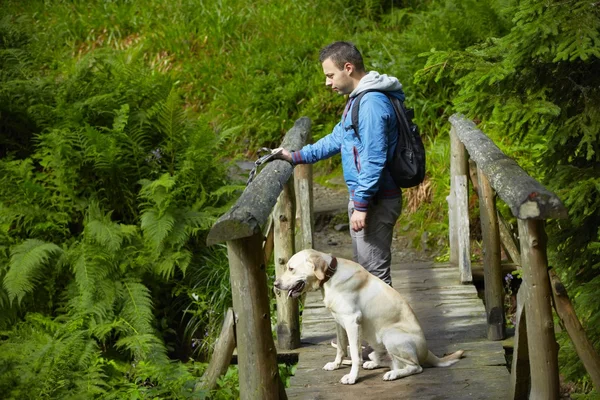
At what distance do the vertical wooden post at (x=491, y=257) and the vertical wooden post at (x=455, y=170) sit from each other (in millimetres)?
1295

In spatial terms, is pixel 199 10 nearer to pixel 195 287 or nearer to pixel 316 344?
pixel 195 287

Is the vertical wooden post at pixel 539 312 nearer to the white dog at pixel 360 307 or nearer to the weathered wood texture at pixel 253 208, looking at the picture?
the white dog at pixel 360 307

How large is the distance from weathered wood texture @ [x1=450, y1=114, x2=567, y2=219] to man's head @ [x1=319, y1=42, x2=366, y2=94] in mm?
949

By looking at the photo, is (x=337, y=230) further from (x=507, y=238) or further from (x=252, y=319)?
(x=252, y=319)

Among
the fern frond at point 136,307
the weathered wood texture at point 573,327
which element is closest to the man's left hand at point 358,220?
the weathered wood texture at point 573,327

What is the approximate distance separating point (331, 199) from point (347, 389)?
540 cm

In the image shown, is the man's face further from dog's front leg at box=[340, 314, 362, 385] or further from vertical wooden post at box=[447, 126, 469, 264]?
vertical wooden post at box=[447, 126, 469, 264]

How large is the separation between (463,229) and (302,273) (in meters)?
2.89

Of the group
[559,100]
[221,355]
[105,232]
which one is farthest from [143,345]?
[559,100]

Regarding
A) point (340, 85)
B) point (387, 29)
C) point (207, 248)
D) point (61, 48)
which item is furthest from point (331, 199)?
point (61, 48)

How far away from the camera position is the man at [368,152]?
4.89 meters

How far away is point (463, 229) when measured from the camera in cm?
721

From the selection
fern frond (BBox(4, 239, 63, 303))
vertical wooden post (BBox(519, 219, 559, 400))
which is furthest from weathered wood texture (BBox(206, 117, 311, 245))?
fern frond (BBox(4, 239, 63, 303))

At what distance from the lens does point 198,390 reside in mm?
5230
